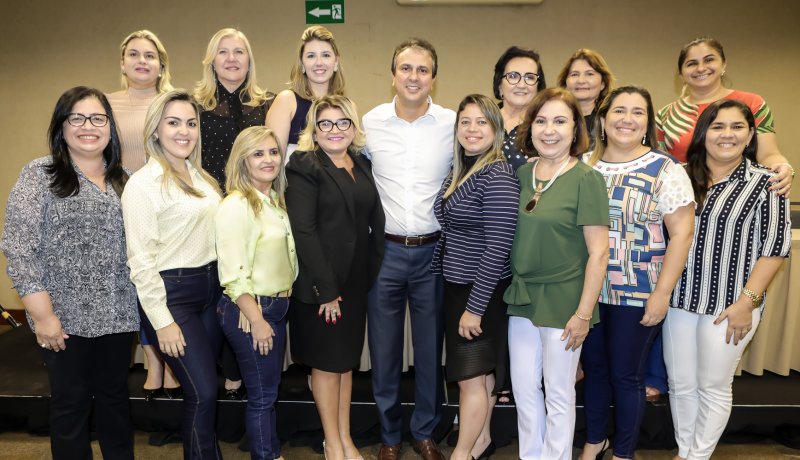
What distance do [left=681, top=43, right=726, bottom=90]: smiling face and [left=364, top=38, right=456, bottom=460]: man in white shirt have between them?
1305mm

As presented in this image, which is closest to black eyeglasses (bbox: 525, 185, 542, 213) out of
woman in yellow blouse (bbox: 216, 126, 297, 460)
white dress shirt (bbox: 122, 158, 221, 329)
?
woman in yellow blouse (bbox: 216, 126, 297, 460)

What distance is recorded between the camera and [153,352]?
298cm

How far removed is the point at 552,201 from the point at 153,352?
2.27 m

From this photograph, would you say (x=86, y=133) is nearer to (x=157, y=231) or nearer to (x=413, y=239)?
(x=157, y=231)

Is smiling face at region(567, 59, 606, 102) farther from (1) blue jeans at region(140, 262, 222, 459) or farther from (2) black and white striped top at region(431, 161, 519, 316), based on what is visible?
(1) blue jeans at region(140, 262, 222, 459)

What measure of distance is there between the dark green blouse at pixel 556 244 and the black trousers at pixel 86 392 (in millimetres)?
1609

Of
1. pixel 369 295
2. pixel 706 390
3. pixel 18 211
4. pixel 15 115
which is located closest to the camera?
pixel 18 211

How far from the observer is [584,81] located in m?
2.78

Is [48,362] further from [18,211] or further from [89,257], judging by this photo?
[18,211]

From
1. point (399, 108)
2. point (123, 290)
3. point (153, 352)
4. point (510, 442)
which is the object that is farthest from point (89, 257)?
point (510, 442)

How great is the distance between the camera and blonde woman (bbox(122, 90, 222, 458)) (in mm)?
1972

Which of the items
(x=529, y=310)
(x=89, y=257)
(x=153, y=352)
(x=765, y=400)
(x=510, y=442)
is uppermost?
(x=89, y=257)

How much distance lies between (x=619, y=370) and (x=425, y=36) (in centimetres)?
374

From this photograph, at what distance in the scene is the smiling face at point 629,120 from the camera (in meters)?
2.17
